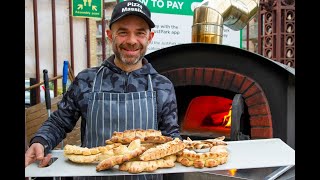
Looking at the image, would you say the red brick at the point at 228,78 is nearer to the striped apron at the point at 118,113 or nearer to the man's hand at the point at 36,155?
the striped apron at the point at 118,113

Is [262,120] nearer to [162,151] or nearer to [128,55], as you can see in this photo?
[128,55]

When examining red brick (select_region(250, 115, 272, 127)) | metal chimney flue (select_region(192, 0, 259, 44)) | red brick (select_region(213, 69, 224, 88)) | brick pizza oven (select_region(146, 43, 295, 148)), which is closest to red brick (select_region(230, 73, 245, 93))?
brick pizza oven (select_region(146, 43, 295, 148))

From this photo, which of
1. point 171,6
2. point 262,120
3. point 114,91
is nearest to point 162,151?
point 114,91

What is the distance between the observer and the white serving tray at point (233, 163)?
0.99m

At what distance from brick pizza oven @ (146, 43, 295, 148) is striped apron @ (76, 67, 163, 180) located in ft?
3.50

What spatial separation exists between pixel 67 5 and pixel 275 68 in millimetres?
2152

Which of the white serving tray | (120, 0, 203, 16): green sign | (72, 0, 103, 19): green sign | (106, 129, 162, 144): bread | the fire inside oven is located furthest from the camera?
(120, 0, 203, 16): green sign

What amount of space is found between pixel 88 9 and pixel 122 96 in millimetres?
2283

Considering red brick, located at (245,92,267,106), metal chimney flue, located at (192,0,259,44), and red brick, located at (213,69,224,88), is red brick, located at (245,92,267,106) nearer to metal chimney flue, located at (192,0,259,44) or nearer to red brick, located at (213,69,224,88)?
red brick, located at (213,69,224,88)

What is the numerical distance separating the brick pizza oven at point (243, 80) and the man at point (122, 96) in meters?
1.02

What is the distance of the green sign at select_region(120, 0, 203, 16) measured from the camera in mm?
3627

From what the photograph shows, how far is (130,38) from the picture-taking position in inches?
56.3
